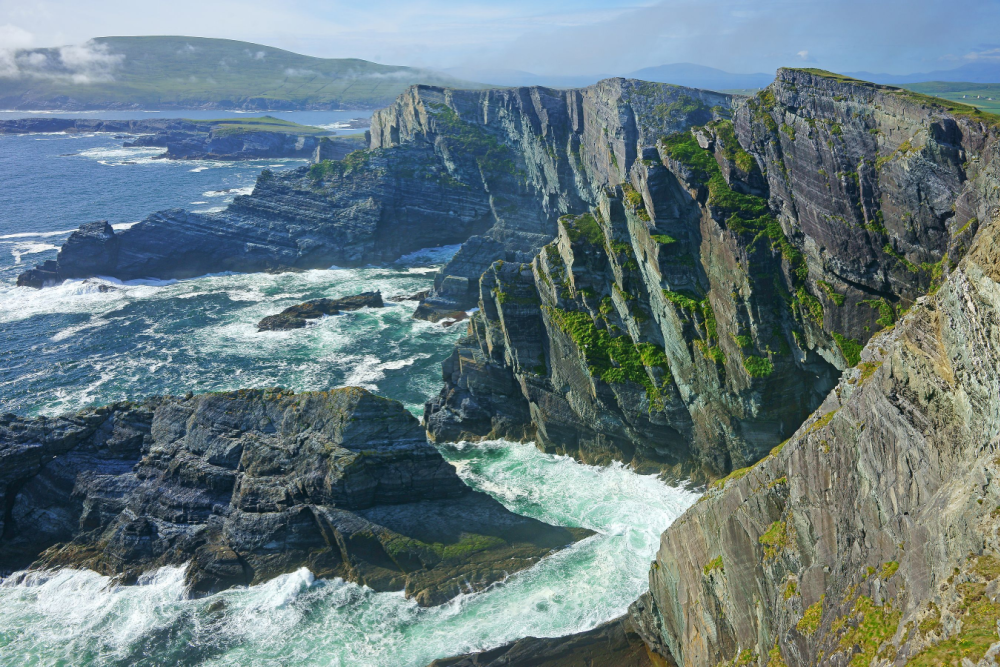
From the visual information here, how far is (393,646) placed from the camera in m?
30.6

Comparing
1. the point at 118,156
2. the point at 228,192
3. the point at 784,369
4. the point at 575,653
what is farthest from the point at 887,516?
the point at 118,156

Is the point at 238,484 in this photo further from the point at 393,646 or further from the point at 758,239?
the point at 758,239

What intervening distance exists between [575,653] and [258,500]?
17327 mm

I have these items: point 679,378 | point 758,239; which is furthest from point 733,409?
point 758,239

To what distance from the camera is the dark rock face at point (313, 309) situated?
246 feet

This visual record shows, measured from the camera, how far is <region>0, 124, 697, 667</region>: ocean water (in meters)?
31.2

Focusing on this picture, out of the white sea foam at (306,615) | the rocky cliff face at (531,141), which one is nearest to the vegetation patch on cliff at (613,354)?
the white sea foam at (306,615)

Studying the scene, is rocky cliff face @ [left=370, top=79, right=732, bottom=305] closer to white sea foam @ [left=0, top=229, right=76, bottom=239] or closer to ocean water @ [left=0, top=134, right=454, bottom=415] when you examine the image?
ocean water @ [left=0, top=134, right=454, bottom=415]

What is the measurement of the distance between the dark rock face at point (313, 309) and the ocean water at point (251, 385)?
1.49 metres

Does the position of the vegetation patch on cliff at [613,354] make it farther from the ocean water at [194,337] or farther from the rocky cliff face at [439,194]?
the rocky cliff face at [439,194]

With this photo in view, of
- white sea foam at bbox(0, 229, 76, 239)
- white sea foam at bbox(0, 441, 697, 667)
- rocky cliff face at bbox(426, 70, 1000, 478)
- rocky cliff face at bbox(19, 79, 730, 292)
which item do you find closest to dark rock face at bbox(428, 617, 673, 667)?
white sea foam at bbox(0, 441, 697, 667)

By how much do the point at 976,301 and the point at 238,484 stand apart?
33213 mm

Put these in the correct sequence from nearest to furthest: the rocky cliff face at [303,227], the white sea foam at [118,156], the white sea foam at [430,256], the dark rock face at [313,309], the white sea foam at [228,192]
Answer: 1. the dark rock face at [313,309]
2. the rocky cliff face at [303,227]
3. the white sea foam at [430,256]
4. the white sea foam at [228,192]
5. the white sea foam at [118,156]

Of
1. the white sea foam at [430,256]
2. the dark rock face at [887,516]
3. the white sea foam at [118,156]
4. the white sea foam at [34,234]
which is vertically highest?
the white sea foam at [118,156]
